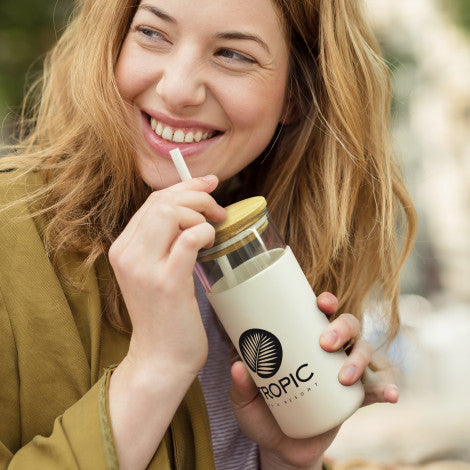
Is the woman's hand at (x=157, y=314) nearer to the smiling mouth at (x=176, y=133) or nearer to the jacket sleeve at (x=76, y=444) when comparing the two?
the jacket sleeve at (x=76, y=444)

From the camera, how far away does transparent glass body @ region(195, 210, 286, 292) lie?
4.27 feet

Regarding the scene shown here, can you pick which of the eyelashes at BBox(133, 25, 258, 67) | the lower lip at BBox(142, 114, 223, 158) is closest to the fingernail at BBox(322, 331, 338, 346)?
the lower lip at BBox(142, 114, 223, 158)

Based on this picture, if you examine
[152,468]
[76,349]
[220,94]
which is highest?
[220,94]

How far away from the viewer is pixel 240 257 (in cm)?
131

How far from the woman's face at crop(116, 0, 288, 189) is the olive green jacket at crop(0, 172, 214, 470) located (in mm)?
320

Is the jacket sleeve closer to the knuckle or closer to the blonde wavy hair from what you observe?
the blonde wavy hair

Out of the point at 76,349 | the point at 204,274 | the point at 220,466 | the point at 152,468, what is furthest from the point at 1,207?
the point at 220,466

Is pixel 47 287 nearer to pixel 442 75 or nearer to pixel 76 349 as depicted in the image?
pixel 76 349

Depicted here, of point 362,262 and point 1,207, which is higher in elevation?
point 1,207

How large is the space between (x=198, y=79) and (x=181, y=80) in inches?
2.0

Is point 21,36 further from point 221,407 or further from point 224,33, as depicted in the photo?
point 221,407

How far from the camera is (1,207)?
1491mm

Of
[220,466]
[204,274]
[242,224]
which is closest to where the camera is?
[242,224]

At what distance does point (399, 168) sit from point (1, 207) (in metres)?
1.16
